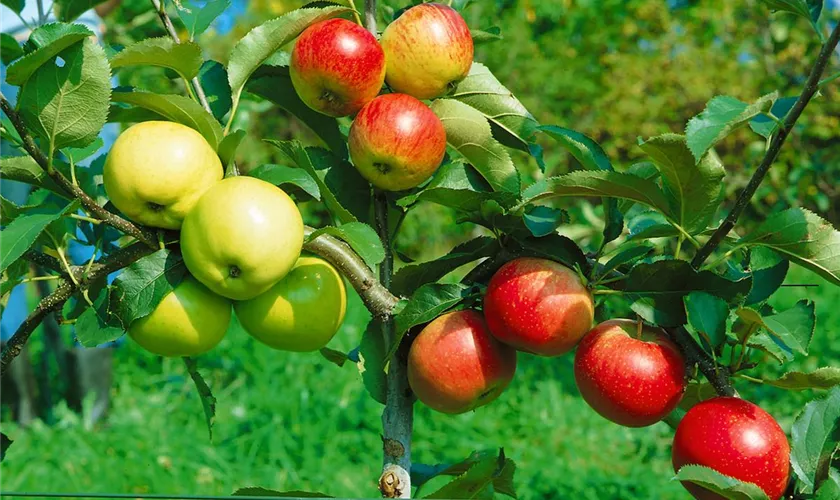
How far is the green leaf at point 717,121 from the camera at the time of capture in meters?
0.71

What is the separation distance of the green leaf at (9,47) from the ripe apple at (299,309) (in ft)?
1.19

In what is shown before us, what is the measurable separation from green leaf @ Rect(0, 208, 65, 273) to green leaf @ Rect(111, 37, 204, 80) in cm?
16

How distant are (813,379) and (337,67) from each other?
549 millimetres

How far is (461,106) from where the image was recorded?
3.33 feet

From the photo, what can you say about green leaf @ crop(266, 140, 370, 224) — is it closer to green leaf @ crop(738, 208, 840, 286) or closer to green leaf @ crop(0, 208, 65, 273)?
green leaf @ crop(0, 208, 65, 273)

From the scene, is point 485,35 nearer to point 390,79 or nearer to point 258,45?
point 390,79

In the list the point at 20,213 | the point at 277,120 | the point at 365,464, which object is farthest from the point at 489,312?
the point at 277,120

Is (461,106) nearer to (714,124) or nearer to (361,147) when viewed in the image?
(361,147)

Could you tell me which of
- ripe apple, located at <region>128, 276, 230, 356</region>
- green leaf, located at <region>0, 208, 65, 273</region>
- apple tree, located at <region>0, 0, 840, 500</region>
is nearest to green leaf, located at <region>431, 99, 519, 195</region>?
apple tree, located at <region>0, 0, 840, 500</region>

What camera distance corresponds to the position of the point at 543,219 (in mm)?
915

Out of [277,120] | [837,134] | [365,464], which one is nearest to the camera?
[365,464]

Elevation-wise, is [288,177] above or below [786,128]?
below

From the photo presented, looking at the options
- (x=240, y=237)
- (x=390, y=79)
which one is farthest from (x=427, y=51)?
(x=240, y=237)

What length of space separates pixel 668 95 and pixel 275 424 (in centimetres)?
347
